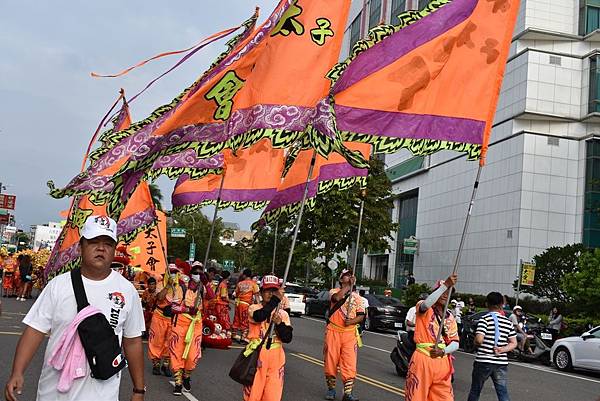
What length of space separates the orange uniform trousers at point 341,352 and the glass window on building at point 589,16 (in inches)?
1509

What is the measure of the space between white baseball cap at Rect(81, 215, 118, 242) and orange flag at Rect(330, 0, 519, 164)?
3.45 metres

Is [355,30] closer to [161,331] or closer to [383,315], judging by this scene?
[383,315]

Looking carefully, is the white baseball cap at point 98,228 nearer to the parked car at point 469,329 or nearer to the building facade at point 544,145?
the parked car at point 469,329

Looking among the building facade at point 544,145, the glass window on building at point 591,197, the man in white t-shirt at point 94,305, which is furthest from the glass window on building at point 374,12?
the man in white t-shirt at point 94,305

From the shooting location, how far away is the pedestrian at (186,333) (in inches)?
384

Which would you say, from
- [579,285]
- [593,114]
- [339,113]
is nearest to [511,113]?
[593,114]

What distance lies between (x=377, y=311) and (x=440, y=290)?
19.7 metres

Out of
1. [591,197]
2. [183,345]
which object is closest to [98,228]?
[183,345]

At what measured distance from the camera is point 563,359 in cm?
1794

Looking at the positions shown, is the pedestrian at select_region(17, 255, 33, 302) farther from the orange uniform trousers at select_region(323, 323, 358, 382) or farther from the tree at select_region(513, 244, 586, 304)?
the tree at select_region(513, 244, 586, 304)

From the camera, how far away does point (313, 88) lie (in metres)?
7.33

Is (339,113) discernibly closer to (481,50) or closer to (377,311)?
(481,50)

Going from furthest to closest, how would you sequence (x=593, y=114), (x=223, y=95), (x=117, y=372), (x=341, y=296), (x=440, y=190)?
(x=440, y=190)
(x=593, y=114)
(x=341, y=296)
(x=223, y=95)
(x=117, y=372)

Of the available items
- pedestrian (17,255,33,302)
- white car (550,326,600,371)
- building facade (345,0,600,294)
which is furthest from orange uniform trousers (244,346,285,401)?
building facade (345,0,600,294)
